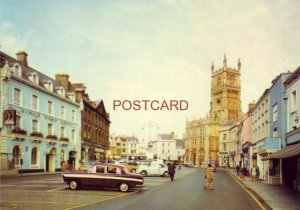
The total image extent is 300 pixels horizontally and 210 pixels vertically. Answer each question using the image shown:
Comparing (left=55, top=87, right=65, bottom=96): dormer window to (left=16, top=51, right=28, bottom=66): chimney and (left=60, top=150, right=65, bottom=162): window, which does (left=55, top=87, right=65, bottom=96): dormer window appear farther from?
(left=60, top=150, right=65, bottom=162): window

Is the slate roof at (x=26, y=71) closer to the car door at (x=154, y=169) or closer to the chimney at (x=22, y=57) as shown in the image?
the chimney at (x=22, y=57)

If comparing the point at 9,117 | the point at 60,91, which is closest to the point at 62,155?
the point at 60,91

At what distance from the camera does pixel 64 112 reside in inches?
2206

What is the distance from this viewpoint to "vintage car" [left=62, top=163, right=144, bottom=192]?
24500 millimetres

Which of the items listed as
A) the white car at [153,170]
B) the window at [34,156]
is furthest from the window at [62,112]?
the white car at [153,170]

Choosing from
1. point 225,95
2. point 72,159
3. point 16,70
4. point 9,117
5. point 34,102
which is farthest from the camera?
point 225,95

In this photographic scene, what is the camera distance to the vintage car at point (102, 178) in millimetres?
24500

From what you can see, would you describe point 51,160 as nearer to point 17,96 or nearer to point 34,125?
point 34,125

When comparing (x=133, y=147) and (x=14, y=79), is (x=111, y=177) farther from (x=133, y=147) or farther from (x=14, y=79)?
(x=133, y=147)

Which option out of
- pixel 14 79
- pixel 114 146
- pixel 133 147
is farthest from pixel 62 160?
pixel 133 147

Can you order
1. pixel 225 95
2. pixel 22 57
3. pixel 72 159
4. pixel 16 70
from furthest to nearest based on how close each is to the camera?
pixel 225 95
pixel 72 159
pixel 22 57
pixel 16 70

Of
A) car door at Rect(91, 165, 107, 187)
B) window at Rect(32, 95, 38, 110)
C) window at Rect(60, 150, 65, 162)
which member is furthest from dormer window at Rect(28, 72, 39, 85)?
car door at Rect(91, 165, 107, 187)

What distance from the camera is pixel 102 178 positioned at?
24.5 m

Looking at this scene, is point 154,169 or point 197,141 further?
point 197,141
